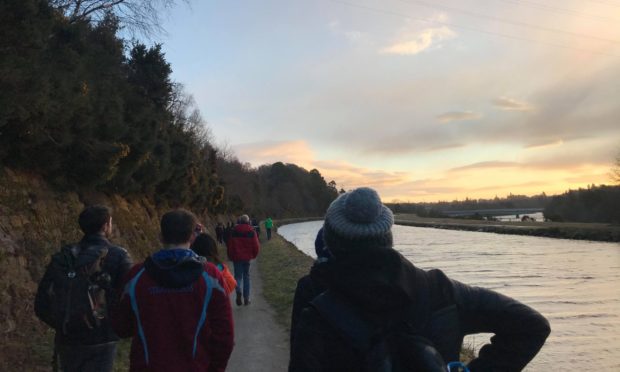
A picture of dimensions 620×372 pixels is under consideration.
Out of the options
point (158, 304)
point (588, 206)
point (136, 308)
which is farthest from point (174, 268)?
point (588, 206)

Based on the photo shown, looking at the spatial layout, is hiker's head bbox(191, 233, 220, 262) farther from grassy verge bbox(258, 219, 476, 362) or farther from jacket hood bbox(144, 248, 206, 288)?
grassy verge bbox(258, 219, 476, 362)

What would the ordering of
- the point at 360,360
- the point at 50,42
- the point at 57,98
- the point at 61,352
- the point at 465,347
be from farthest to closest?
the point at 50,42 < the point at 57,98 < the point at 465,347 < the point at 61,352 < the point at 360,360

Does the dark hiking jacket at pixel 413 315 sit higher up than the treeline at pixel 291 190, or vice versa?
the treeline at pixel 291 190

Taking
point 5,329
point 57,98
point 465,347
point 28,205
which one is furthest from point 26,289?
point 465,347

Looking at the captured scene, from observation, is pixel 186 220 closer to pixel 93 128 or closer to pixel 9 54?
pixel 9 54

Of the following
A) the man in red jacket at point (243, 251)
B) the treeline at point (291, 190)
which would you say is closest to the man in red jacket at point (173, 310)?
the man in red jacket at point (243, 251)

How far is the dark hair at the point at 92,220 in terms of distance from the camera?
3.84 meters

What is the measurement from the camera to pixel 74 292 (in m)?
3.66

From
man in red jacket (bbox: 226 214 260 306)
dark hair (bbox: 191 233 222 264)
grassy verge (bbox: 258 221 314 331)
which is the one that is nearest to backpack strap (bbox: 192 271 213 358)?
dark hair (bbox: 191 233 222 264)

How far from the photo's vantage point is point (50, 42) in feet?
38.4

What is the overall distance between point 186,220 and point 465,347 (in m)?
7.60

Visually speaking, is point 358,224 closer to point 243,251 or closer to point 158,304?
point 158,304

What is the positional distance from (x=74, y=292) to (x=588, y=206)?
78254 mm

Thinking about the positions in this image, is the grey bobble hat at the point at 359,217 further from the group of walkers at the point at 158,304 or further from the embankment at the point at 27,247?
the embankment at the point at 27,247
